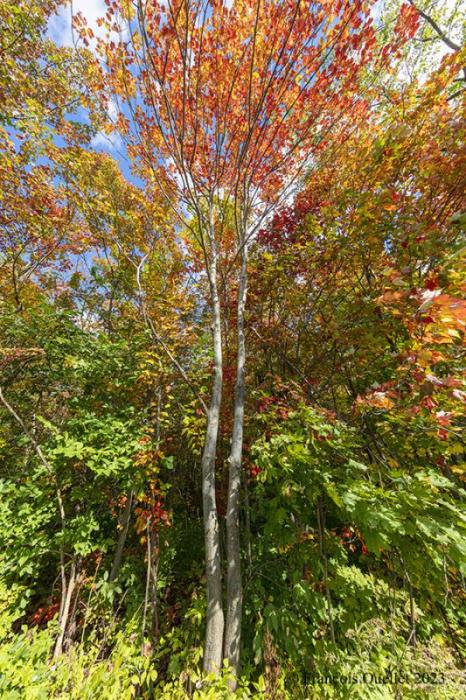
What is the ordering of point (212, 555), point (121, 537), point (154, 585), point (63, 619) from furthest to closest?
1. point (121, 537)
2. point (154, 585)
3. point (63, 619)
4. point (212, 555)

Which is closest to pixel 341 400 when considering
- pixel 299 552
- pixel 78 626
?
pixel 299 552

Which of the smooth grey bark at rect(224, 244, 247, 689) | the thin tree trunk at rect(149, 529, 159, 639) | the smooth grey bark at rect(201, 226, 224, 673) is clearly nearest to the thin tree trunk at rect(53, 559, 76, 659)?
the thin tree trunk at rect(149, 529, 159, 639)

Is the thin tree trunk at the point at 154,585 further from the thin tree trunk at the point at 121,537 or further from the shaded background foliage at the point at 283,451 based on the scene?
the thin tree trunk at the point at 121,537

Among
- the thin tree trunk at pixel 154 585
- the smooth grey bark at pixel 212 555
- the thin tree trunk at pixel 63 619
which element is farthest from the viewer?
the thin tree trunk at pixel 154 585

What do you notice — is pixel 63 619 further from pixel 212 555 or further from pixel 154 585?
pixel 212 555

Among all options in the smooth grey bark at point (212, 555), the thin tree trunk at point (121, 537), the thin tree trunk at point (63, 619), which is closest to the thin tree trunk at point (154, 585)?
the thin tree trunk at point (121, 537)

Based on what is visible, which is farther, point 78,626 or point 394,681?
point 78,626

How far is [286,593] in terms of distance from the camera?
9.17 ft

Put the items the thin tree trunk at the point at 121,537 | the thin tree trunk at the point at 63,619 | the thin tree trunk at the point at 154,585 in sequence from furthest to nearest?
1. the thin tree trunk at the point at 121,537
2. the thin tree trunk at the point at 154,585
3. the thin tree trunk at the point at 63,619

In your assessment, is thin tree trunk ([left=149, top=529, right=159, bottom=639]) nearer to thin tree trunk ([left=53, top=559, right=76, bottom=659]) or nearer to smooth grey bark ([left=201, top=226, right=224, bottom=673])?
thin tree trunk ([left=53, top=559, right=76, bottom=659])

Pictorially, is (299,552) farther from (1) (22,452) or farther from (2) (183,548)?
(1) (22,452)

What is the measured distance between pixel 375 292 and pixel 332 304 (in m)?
0.70

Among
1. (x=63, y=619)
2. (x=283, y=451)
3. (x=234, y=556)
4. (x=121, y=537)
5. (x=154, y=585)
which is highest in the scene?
(x=283, y=451)

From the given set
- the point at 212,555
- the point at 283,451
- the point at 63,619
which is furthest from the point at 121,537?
the point at 283,451
